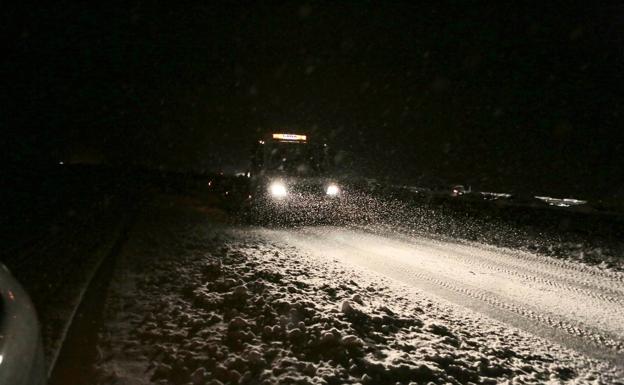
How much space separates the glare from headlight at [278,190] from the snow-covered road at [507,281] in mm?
3534

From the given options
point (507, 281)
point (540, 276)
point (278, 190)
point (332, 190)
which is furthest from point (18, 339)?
point (332, 190)

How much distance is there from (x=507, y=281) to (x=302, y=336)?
192 inches

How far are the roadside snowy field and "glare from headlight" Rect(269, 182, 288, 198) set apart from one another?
29.0ft

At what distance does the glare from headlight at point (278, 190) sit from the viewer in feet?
57.1

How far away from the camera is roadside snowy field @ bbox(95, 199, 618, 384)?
436 centimetres

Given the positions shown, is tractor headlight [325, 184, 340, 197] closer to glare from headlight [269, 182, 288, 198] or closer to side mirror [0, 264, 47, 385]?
glare from headlight [269, 182, 288, 198]

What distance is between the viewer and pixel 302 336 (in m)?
5.29

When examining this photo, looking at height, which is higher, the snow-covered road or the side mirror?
the side mirror

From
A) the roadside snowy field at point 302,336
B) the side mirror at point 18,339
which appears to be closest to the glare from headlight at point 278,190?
the roadside snowy field at point 302,336

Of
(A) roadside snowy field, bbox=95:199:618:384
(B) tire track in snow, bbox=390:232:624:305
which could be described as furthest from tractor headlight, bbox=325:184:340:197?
(A) roadside snowy field, bbox=95:199:618:384

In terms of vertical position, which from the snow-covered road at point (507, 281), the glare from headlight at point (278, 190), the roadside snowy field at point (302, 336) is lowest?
the roadside snowy field at point (302, 336)

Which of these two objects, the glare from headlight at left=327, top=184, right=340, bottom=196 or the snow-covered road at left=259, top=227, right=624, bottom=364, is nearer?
the snow-covered road at left=259, top=227, right=624, bottom=364

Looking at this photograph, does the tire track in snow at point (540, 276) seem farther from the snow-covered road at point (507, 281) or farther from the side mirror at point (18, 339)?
the side mirror at point (18, 339)

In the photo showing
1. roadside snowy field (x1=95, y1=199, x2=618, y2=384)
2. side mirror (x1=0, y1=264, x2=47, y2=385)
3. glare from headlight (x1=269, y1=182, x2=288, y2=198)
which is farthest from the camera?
glare from headlight (x1=269, y1=182, x2=288, y2=198)
